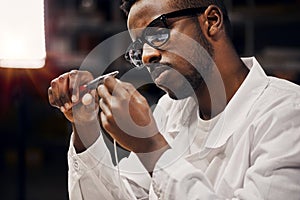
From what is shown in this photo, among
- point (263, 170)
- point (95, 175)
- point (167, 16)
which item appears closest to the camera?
point (263, 170)

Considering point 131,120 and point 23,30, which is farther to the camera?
point 23,30

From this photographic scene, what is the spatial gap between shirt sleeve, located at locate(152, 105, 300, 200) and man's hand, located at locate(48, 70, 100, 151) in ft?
0.69

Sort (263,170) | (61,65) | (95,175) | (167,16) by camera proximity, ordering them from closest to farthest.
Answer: (263,170)
(167,16)
(95,175)
(61,65)

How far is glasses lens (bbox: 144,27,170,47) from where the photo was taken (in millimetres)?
1072

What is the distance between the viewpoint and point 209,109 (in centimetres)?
117

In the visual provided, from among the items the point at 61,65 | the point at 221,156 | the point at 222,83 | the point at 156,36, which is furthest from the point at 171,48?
the point at 61,65

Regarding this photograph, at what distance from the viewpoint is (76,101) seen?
109 cm

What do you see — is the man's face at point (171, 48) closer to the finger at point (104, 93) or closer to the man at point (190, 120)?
the man at point (190, 120)

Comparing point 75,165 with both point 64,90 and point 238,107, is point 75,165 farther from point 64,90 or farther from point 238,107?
point 238,107

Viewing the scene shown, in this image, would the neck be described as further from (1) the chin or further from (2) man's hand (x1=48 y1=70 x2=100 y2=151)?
(2) man's hand (x1=48 y1=70 x2=100 y2=151)

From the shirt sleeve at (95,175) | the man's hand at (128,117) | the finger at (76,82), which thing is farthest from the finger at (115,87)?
the shirt sleeve at (95,175)

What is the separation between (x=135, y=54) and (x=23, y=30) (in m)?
0.27

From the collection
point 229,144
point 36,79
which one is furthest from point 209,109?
point 36,79

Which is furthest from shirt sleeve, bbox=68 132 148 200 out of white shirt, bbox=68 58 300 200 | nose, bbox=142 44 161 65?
nose, bbox=142 44 161 65
